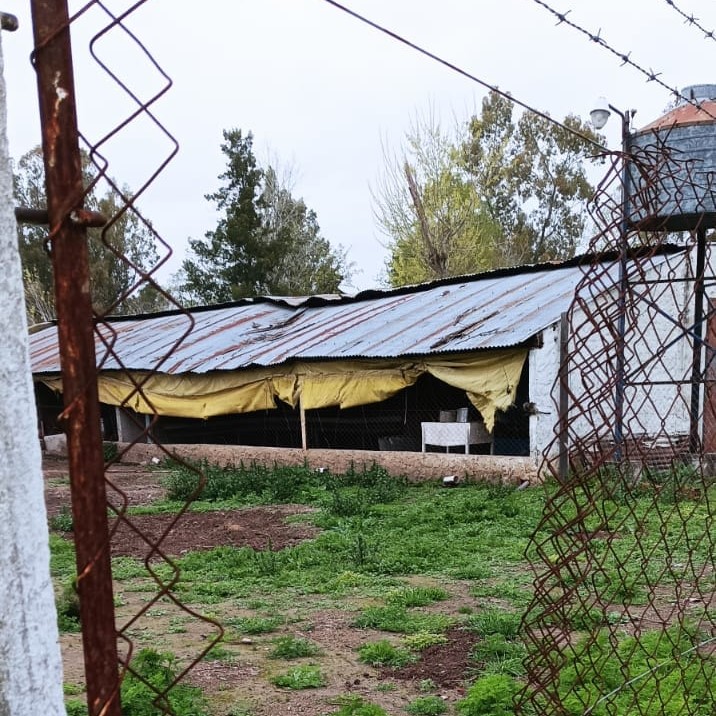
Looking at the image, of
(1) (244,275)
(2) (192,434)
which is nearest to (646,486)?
(2) (192,434)

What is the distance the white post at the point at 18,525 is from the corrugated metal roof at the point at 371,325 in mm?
9036

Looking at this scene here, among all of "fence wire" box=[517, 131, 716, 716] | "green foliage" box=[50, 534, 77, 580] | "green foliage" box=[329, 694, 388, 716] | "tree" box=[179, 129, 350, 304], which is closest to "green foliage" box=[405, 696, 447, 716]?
"green foliage" box=[329, 694, 388, 716]

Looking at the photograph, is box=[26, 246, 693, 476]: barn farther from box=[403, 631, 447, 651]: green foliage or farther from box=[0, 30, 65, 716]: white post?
box=[0, 30, 65, 716]: white post

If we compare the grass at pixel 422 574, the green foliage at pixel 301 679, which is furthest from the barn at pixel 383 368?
the green foliage at pixel 301 679

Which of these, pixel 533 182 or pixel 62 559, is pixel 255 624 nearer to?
pixel 62 559

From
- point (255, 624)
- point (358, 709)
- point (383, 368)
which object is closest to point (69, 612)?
point (255, 624)

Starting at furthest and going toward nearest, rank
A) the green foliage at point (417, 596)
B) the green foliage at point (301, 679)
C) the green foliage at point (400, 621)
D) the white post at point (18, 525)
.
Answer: the green foliage at point (417, 596), the green foliage at point (400, 621), the green foliage at point (301, 679), the white post at point (18, 525)

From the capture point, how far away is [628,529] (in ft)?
27.1

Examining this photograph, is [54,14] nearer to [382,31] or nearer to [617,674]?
[382,31]

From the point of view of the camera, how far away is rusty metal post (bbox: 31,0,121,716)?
140 cm

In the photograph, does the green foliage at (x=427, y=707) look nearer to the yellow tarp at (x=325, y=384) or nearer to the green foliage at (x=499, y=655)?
the green foliage at (x=499, y=655)

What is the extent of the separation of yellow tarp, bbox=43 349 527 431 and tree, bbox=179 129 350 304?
20.2 m

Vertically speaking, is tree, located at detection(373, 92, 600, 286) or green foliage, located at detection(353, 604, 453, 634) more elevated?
tree, located at detection(373, 92, 600, 286)

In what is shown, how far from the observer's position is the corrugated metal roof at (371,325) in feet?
41.5
